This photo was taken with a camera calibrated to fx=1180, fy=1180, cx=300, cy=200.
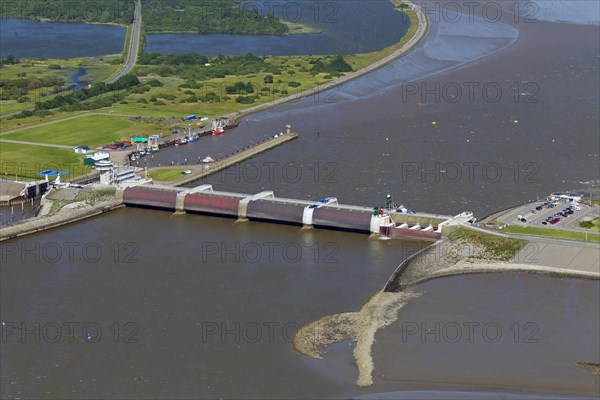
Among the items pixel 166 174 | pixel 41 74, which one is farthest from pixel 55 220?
pixel 41 74

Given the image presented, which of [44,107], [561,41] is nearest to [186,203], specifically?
[44,107]

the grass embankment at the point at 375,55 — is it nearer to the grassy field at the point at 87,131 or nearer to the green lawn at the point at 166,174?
the grassy field at the point at 87,131

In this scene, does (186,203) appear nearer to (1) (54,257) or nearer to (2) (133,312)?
(1) (54,257)

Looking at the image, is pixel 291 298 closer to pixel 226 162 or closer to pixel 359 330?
pixel 359 330

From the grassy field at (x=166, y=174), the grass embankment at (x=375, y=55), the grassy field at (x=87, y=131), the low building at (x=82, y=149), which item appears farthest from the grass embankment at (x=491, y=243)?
the grass embankment at (x=375, y=55)

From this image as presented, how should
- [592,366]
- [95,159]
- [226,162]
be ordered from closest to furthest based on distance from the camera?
1. [592,366]
2. [95,159]
3. [226,162]

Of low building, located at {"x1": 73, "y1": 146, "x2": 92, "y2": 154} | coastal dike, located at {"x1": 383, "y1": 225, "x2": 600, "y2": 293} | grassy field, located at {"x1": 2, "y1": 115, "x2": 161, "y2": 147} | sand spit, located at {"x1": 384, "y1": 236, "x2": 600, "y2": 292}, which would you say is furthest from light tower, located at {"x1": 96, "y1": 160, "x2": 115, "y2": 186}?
sand spit, located at {"x1": 384, "y1": 236, "x2": 600, "y2": 292}

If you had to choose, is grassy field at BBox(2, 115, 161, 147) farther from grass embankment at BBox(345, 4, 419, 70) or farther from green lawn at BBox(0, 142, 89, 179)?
grass embankment at BBox(345, 4, 419, 70)
